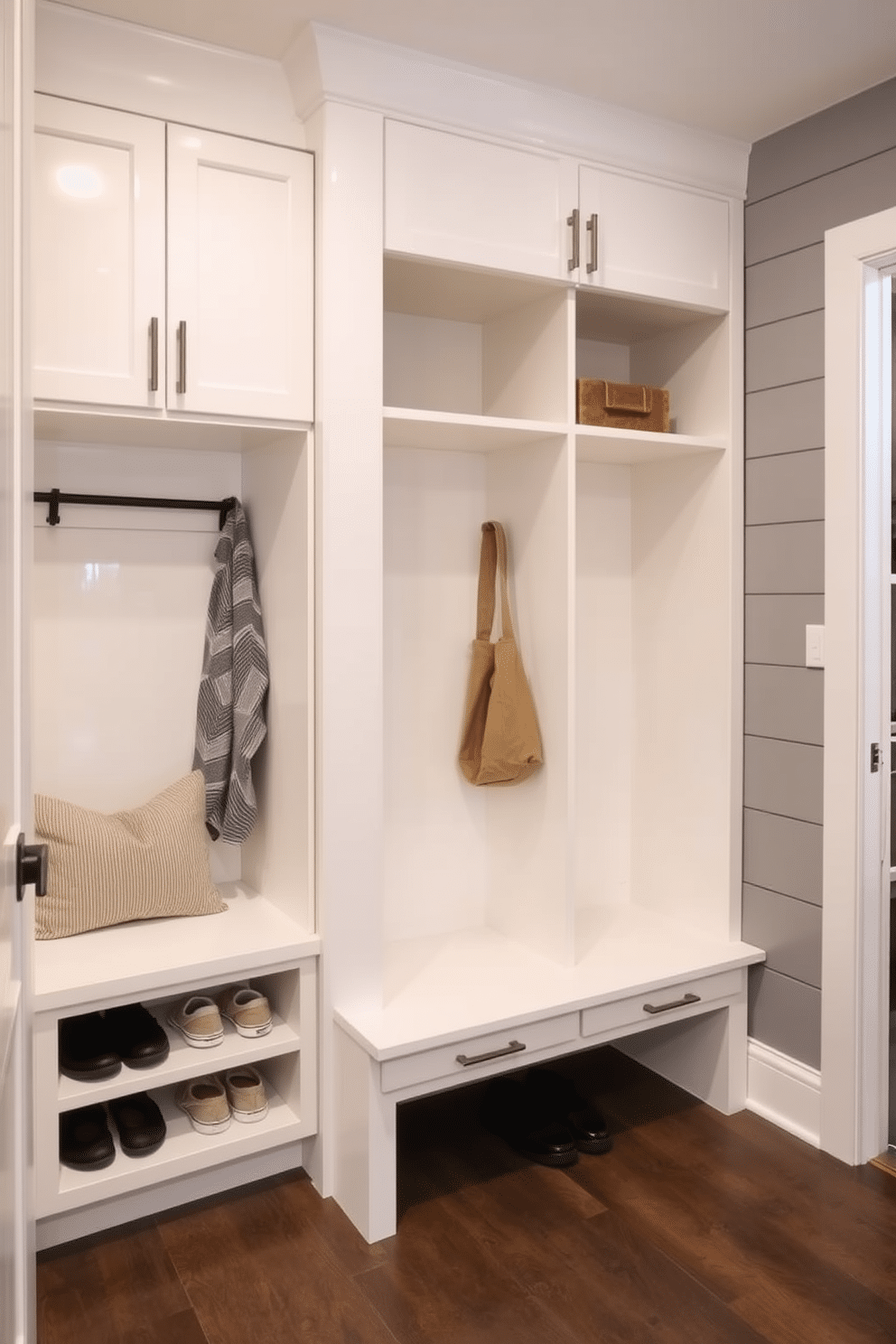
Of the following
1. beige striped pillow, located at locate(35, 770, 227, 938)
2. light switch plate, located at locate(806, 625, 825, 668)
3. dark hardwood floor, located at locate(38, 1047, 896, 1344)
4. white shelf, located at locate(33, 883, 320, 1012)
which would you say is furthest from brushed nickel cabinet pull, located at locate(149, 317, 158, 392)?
dark hardwood floor, located at locate(38, 1047, 896, 1344)

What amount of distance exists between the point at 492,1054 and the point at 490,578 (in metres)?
1.22

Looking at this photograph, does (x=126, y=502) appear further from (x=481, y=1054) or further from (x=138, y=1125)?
(x=481, y=1054)

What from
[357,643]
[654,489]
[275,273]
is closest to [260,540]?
[357,643]

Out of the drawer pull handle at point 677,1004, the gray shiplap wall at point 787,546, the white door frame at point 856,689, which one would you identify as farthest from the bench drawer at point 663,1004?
the white door frame at point 856,689

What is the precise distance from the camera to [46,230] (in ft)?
6.82

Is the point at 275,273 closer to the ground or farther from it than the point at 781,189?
closer to the ground

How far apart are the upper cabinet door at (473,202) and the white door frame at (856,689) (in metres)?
0.69

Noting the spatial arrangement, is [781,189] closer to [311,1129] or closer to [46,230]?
[46,230]

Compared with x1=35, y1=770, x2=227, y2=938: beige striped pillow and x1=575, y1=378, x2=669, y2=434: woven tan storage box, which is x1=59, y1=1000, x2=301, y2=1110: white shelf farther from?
x1=575, y1=378, x2=669, y2=434: woven tan storage box

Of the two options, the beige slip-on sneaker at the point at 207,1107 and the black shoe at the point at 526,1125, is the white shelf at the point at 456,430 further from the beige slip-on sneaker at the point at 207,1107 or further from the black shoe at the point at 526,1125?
the black shoe at the point at 526,1125

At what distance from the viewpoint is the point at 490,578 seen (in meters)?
2.87

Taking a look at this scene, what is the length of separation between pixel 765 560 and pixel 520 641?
680 millimetres

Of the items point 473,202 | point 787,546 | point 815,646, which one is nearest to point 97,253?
point 473,202

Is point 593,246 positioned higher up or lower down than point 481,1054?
higher up
